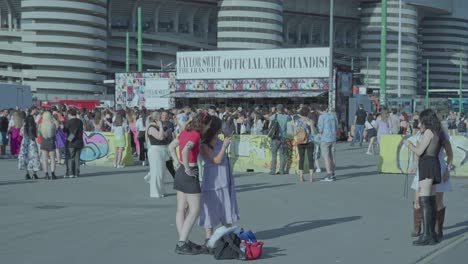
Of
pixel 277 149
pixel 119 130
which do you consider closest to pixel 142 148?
pixel 119 130

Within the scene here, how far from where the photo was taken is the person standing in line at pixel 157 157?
13680 millimetres

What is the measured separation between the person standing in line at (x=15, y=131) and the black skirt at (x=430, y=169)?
15.4 meters

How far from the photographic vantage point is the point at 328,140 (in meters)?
16.8

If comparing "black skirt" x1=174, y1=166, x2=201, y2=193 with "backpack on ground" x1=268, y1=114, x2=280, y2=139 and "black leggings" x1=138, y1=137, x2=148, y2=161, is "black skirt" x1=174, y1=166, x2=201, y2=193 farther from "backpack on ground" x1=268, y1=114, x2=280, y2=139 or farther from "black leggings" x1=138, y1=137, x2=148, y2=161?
"black leggings" x1=138, y1=137, x2=148, y2=161

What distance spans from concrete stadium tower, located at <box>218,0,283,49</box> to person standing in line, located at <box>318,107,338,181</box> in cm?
8672

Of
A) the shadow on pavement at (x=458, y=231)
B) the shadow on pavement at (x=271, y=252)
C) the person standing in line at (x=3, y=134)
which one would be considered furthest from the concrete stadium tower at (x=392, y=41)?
the shadow on pavement at (x=271, y=252)

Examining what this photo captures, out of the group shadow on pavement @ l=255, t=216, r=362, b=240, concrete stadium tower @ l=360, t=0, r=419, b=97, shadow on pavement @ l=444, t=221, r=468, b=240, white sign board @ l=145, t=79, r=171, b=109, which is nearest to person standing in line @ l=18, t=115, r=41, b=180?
shadow on pavement @ l=255, t=216, r=362, b=240

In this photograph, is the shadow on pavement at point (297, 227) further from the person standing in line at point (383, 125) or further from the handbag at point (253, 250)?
the person standing in line at point (383, 125)

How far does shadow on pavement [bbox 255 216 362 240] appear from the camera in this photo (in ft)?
31.7

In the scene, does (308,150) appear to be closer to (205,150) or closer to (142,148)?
(142,148)

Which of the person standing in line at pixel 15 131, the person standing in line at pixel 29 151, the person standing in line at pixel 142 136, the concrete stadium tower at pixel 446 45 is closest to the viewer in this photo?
the person standing in line at pixel 29 151

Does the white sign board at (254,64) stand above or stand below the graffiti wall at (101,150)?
above

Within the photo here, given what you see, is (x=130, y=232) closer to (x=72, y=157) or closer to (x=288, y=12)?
(x=72, y=157)

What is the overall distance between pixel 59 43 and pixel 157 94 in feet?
162
